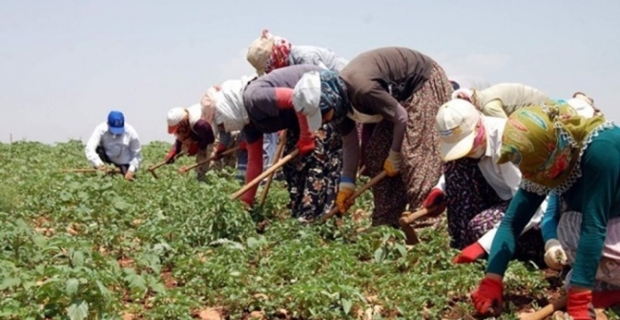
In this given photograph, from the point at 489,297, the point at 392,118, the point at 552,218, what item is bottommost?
the point at 489,297

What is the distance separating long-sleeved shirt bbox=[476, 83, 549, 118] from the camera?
604cm

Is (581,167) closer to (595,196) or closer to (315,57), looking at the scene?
(595,196)

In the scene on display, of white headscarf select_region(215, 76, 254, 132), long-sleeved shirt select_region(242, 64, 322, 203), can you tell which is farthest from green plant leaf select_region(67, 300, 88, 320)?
white headscarf select_region(215, 76, 254, 132)

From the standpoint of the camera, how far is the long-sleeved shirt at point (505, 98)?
238 inches

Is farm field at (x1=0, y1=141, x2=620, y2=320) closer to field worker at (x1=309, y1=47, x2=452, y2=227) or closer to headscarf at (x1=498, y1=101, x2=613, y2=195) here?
field worker at (x1=309, y1=47, x2=452, y2=227)

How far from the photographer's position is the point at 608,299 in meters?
3.58

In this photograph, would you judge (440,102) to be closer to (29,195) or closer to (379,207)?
(379,207)

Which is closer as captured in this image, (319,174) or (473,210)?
(473,210)

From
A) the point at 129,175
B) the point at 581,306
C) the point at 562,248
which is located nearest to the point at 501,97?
the point at 562,248

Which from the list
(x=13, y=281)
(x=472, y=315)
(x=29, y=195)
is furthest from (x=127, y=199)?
(x=472, y=315)

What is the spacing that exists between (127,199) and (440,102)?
9.85 feet

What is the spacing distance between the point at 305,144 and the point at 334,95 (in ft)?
1.61

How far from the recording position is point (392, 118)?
535 centimetres

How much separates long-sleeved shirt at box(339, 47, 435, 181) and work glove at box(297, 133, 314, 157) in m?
0.21
